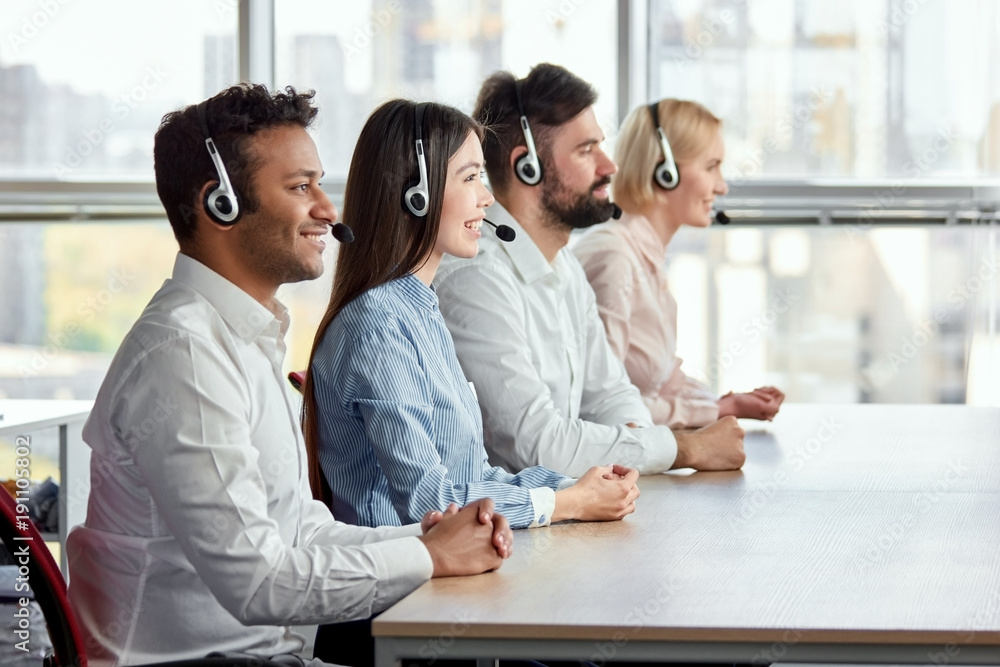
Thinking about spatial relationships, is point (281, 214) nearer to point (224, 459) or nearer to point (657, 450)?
point (224, 459)

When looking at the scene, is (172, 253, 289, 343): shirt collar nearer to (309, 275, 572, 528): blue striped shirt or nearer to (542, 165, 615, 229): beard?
(309, 275, 572, 528): blue striped shirt

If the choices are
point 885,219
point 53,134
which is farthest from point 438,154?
point 53,134

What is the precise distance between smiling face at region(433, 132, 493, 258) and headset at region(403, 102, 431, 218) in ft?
0.16

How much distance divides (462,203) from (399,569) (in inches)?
27.6

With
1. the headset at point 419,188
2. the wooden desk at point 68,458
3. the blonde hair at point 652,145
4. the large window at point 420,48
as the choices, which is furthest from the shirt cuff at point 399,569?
the large window at point 420,48

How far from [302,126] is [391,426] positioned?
40 centimetres

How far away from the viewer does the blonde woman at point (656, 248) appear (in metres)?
2.52

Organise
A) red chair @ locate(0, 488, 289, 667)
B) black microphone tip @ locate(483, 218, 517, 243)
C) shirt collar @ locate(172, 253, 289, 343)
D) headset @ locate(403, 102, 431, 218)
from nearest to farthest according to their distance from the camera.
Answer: red chair @ locate(0, 488, 289, 667) → shirt collar @ locate(172, 253, 289, 343) → headset @ locate(403, 102, 431, 218) → black microphone tip @ locate(483, 218, 517, 243)

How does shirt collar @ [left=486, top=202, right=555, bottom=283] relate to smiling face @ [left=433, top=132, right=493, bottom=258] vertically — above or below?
below

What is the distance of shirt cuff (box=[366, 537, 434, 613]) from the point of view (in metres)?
1.21

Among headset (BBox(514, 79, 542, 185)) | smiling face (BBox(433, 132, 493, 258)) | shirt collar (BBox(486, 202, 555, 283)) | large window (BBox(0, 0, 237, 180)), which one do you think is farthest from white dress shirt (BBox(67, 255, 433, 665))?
large window (BBox(0, 0, 237, 180))

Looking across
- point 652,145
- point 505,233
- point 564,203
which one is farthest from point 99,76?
point 505,233

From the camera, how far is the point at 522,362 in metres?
1.87

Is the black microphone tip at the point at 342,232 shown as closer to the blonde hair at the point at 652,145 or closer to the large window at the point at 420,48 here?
the blonde hair at the point at 652,145
